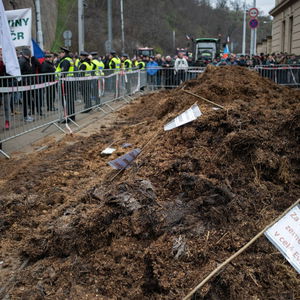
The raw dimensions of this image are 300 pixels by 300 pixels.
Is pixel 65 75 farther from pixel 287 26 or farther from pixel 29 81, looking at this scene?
pixel 287 26

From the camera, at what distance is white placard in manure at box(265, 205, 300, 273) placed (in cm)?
339

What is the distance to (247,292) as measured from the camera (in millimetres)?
3248

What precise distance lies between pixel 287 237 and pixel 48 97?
8.42 meters

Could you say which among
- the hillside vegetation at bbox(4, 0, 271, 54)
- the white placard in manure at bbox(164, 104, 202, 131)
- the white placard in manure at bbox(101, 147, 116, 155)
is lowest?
the white placard in manure at bbox(101, 147, 116, 155)

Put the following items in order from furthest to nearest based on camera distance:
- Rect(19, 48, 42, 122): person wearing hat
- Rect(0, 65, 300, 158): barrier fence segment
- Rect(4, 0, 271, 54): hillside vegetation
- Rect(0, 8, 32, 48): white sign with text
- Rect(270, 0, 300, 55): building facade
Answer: Rect(4, 0, 271, 54): hillside vegetation, Rect(270, 0, 300, 55): building facade, Rect(0, 8, 32, 48): white sign with text, Rect(19, 48, 42, 122): person wearing hat, Rect(0, 65, 300, 158): barrier fence segment

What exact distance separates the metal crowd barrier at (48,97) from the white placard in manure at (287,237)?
18.9 feet

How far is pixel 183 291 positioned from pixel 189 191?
1361 mm

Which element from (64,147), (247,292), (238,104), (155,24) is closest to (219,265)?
(247,292)

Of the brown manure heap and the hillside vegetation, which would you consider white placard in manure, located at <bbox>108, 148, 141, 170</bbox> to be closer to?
the brown manure heap

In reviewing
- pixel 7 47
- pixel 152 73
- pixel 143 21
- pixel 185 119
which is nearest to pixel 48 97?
pixel 7 47

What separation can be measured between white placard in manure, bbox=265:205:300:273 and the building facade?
26.0 metres

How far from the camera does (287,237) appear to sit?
3465mm

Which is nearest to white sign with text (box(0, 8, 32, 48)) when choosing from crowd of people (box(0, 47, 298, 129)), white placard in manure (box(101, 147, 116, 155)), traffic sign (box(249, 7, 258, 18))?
crowd of people (box(0, 47, 298, 129))

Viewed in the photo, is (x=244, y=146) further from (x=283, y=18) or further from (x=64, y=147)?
(x=283, y=18)
